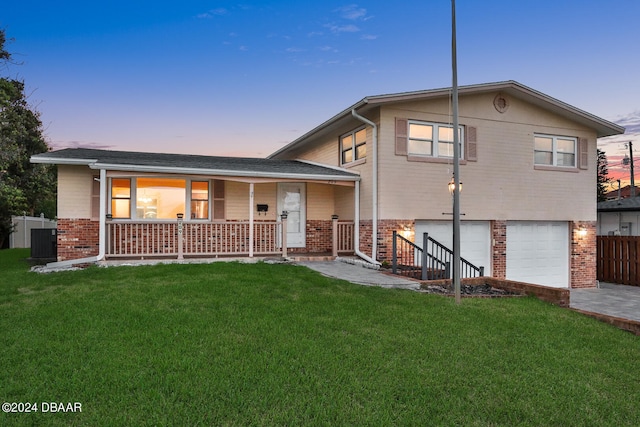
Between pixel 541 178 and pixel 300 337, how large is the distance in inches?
→ 486

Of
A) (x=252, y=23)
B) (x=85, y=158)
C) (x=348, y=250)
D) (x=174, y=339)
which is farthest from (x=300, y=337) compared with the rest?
(x=252, y=23)

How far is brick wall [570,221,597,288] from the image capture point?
47.6 feet

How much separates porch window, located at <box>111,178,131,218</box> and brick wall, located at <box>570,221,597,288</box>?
15317 mm

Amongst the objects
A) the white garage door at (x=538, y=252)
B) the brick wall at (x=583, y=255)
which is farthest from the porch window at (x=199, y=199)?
the brick wall at (x=583, y=255)

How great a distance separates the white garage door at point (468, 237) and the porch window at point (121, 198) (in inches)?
352

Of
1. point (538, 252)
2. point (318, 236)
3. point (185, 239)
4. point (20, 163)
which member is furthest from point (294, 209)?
point (20, 163)

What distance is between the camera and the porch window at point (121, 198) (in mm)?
11930

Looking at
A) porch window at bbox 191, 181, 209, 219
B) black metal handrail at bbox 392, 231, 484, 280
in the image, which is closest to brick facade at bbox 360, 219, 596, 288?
black metal handrail at bbox 392, 231, 484, 280

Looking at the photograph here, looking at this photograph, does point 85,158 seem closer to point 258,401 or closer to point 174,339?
point 174,339

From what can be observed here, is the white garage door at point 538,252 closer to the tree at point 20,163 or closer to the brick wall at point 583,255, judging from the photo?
Answer: the brick wall at point 583,255

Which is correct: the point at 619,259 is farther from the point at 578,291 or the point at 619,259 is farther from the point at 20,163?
the point at 20,163

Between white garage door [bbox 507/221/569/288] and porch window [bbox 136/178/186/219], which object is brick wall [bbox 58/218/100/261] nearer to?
porch window [bbox 136/178/186/219]

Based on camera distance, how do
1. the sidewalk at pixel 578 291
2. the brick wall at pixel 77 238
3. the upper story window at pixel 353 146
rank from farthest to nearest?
the upper story window at pixel 353 146 → the brick wall at pixel 77 238 → the sidewalk at pixel 578 291

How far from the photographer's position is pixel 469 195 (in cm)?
1289
